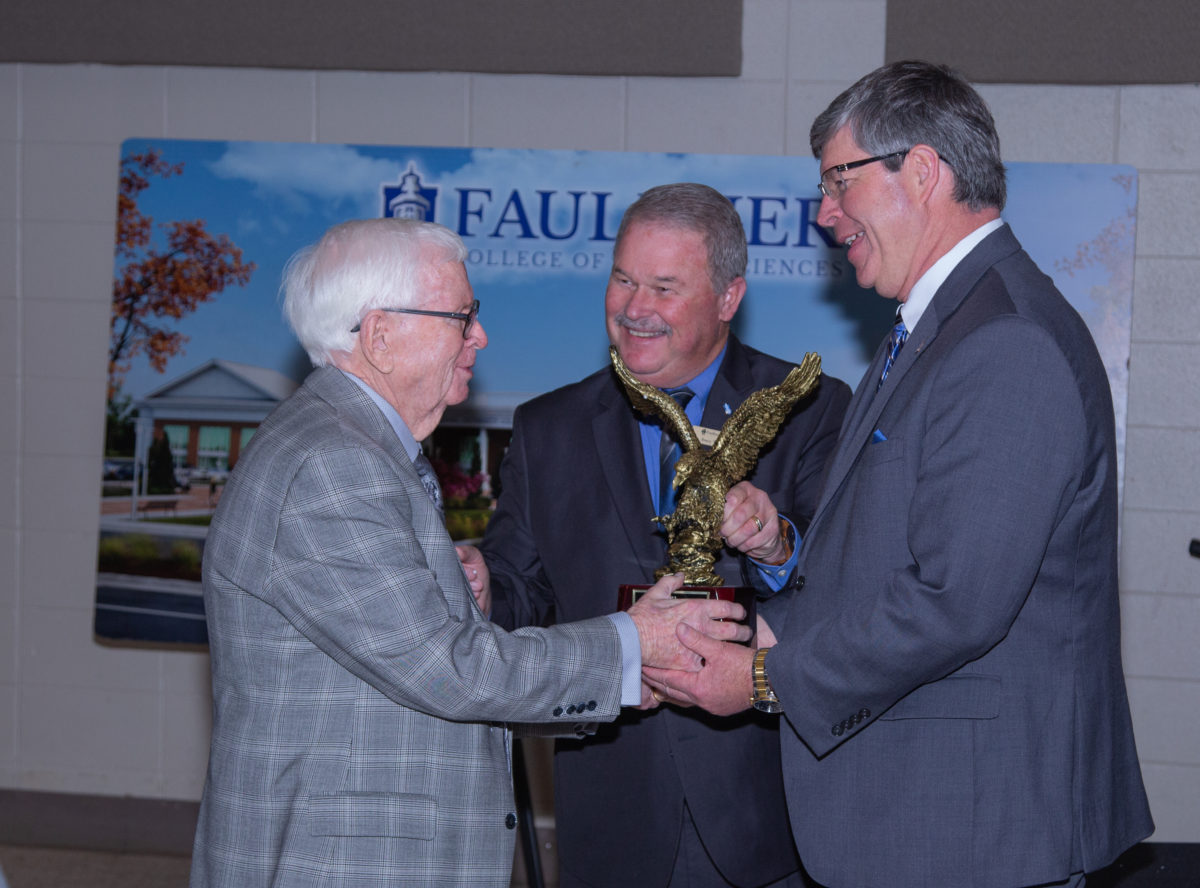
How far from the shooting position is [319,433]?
169 cm

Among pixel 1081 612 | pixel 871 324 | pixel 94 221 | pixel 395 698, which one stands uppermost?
pixel 94 221

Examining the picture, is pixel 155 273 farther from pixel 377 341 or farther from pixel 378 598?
pixel 378 598

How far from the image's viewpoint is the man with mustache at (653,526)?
2223 millimetres

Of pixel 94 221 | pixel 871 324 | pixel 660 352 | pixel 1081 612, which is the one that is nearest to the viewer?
pixel 1081 612

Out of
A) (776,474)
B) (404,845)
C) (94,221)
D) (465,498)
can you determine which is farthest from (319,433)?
(94,221)

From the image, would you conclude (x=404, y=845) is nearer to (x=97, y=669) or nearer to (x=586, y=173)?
(x=586, y=173)

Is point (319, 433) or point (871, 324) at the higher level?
point (871, 324)

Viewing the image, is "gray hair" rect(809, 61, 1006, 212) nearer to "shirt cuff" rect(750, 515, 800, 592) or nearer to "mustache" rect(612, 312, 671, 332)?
"mustache" rect(612, 312, 671, 332)

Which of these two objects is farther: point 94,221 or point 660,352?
point 94,221

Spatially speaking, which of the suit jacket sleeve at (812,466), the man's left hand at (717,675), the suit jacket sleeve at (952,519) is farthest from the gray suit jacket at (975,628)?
the suit jacket sleeve at (812,466)

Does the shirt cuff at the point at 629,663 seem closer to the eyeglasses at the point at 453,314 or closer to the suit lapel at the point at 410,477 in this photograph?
the suit lapel at the point at 410,477

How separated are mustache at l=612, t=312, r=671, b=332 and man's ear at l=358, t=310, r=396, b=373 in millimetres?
663

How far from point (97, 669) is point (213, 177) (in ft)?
5.83

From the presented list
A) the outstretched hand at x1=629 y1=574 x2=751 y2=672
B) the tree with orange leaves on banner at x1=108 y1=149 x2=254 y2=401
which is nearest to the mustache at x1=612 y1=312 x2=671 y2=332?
the outstretched hand at x1=629 y1=574 x2=751 y2=672
